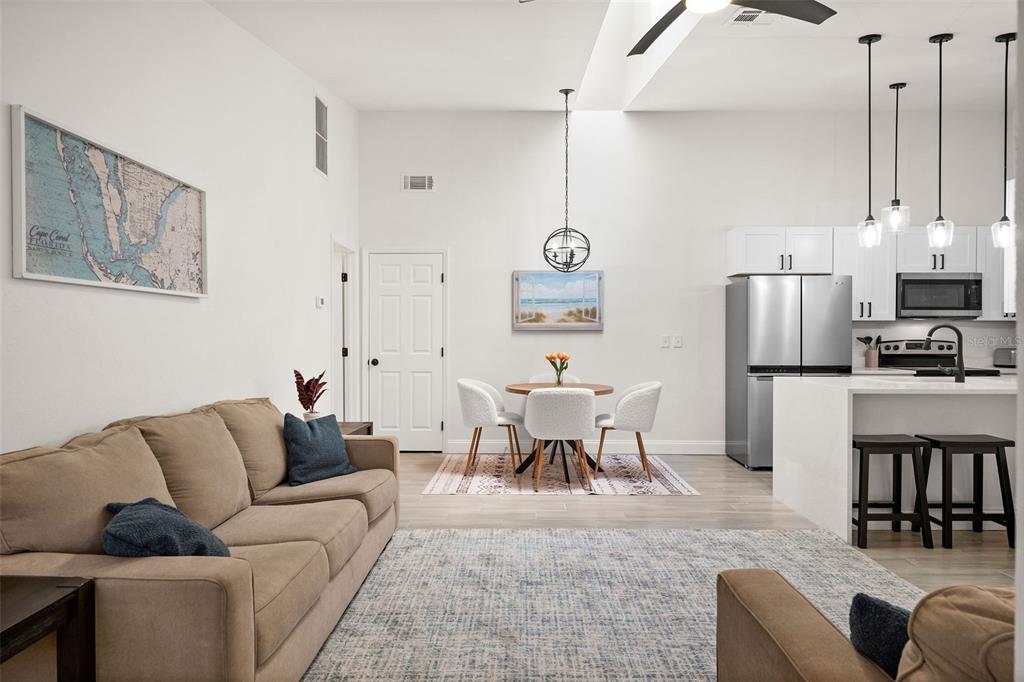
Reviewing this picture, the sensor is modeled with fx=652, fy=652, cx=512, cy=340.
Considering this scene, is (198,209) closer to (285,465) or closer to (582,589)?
(285,465)

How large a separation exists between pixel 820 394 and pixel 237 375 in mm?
3562

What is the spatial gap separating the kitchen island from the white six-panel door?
11.6 feet

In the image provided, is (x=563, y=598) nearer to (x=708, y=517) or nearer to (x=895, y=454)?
(x=708, y=517)

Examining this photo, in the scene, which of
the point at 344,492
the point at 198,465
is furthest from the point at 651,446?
the point at 198,465

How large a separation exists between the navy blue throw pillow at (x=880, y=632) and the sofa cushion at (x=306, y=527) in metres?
1.86

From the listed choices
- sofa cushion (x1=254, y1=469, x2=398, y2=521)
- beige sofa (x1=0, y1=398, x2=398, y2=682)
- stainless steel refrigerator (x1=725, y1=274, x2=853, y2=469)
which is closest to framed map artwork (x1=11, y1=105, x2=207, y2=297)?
beige sofa (x1=0, y1=398, x2=398, y2=682)

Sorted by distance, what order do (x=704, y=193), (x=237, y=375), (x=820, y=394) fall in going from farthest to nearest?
(x=704, y=193)
(x=820, y=394)
(x=237, y=375)

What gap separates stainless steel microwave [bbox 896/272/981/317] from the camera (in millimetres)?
6047

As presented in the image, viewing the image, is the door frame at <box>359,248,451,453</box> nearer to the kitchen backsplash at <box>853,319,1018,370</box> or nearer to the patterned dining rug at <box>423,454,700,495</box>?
the patterned dining rug at <box>423,454,700,495</box>

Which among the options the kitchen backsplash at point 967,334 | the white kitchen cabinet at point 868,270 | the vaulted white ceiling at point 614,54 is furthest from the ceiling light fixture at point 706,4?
Result: the kitchen backsplash at point 967,334

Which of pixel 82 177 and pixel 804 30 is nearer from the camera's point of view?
pixel 82 177

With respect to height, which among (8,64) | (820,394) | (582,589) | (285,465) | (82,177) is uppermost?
(8,64)

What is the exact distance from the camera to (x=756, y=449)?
5.82m

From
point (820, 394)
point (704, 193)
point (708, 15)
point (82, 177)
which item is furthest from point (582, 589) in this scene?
point (704, 193)
